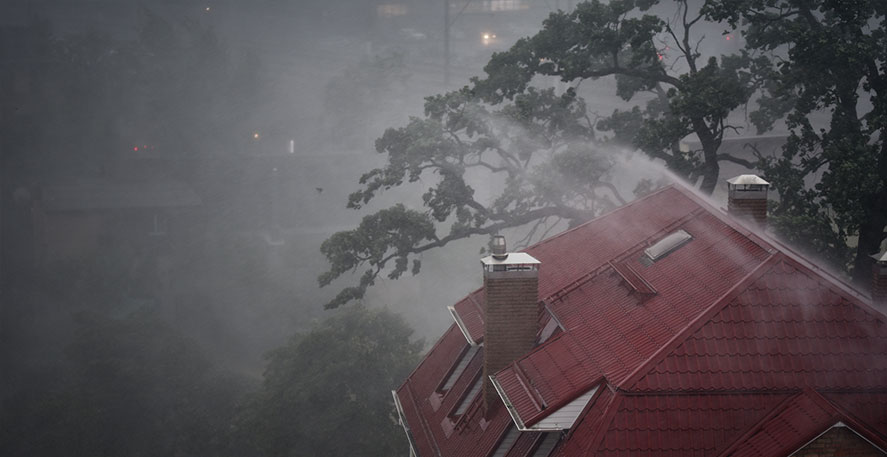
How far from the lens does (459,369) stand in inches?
563

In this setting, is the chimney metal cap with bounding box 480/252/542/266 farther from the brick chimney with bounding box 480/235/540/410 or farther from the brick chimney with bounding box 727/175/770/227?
the brick chimney with bounding box 727/175/770/227

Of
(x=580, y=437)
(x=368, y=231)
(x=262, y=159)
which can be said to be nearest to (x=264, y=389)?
(x=368, y=231)

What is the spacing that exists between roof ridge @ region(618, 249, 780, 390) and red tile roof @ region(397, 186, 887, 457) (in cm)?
1

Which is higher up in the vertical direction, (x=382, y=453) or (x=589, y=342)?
(x=589, y=342)

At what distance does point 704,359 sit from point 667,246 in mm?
3014

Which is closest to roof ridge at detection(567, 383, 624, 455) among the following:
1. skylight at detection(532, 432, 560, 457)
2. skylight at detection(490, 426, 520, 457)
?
skylight at detection(532, 432, 560, 457)

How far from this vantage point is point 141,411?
38.6 m

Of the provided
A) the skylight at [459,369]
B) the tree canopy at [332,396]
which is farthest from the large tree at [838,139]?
the tree canopy at [332,396]

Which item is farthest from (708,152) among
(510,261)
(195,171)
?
(195,171)

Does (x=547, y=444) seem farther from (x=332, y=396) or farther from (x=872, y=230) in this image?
(x=332, y=396)

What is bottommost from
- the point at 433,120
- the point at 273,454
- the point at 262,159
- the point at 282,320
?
the point at 282,320

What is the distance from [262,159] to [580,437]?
75464 millimetres

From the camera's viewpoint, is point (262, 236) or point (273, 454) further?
point (262, 236)

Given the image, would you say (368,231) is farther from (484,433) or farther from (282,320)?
(282,320)
